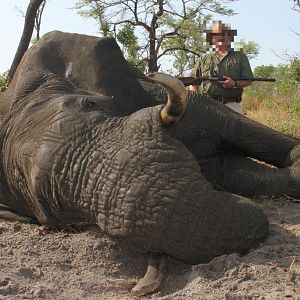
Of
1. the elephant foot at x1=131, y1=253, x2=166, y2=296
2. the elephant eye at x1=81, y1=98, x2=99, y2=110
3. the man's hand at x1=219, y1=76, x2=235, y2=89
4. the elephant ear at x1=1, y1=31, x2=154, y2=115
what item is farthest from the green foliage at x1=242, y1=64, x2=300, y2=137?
the elephant foot at x1=131, y1=253, x2=166, y2=296

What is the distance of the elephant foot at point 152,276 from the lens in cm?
272

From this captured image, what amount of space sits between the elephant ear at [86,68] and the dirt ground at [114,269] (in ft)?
3.50

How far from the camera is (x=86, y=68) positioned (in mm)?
4172

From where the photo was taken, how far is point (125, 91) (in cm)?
422

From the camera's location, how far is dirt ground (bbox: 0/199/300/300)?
8.43 ft

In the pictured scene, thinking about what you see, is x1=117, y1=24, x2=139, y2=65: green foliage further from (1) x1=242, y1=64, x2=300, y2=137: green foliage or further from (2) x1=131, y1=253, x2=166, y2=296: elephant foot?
(2) x1=131, y1=253, x2=166, y2=296: elephant foot

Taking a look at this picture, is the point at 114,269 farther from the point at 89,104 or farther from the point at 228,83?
the point at 228,83

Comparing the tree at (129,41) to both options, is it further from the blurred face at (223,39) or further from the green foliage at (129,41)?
the blurred face at (223,39)

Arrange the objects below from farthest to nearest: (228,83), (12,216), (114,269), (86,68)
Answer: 1. (228,83)
2. (86,68)
3. (12,216)
4. (114,269)

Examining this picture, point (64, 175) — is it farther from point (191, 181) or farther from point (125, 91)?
point (125, 91)

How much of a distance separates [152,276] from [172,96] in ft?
2.79

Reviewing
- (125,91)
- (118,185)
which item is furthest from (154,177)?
(125,91)

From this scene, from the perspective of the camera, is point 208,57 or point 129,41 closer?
point 208,57

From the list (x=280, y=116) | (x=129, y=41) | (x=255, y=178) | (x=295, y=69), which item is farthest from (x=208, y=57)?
(x=129, y=41)
